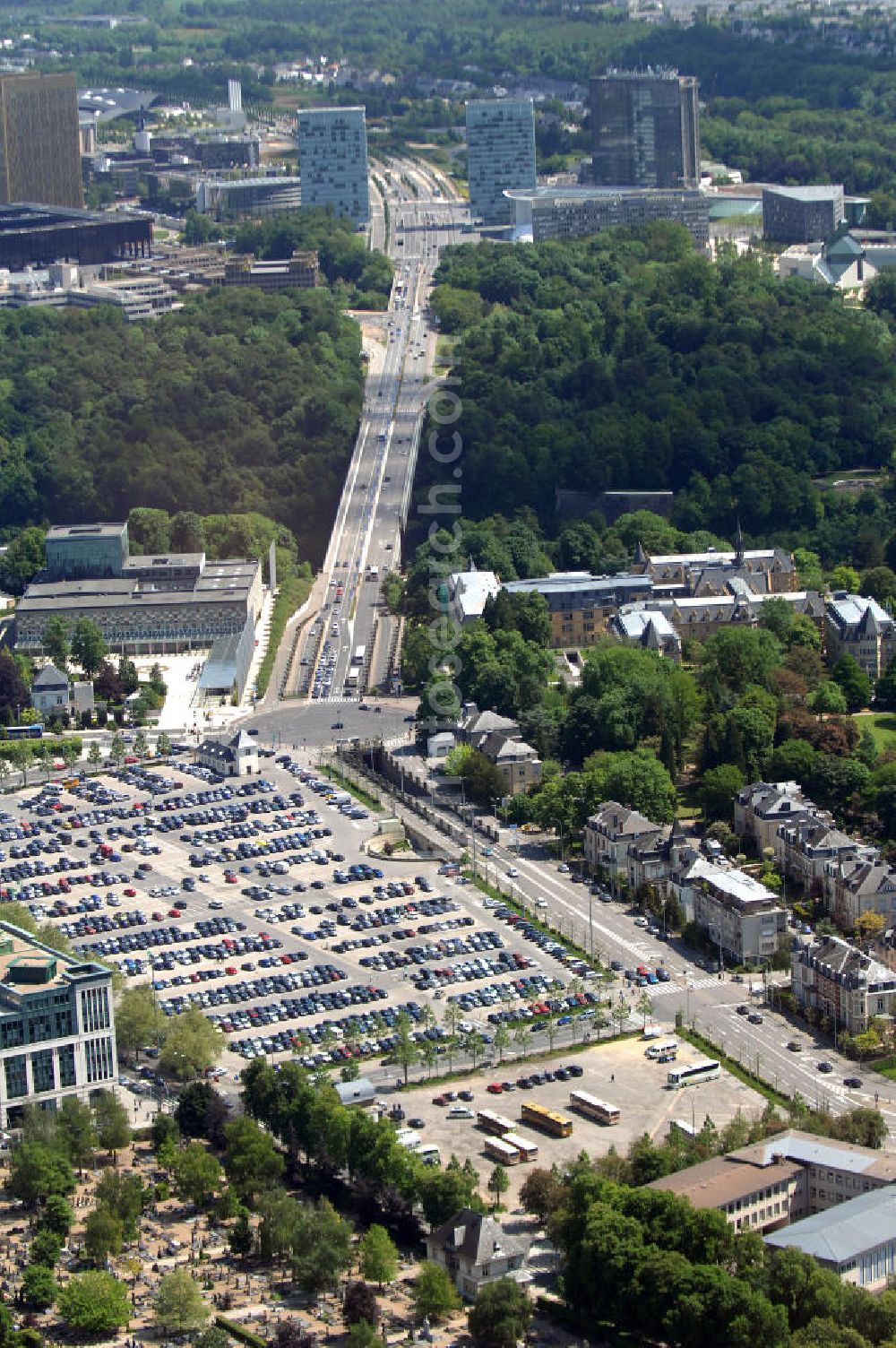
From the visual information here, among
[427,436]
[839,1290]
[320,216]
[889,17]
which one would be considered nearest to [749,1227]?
[839,1290]

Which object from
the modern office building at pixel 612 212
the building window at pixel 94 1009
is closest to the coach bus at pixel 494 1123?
the building window at pixel 94 1009

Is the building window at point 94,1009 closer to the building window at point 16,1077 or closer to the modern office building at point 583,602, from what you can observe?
the building window at point 16,1077

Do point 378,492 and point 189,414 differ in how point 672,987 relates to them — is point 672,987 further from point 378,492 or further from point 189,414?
point 189,414

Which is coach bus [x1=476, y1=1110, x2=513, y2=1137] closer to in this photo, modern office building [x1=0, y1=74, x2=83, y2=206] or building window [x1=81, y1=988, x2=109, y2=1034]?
building window [x1=81, y1=988, x2=109, y2=1034]

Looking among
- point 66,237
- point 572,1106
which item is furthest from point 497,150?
point 572,1106

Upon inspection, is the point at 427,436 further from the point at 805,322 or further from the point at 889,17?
the point at 889,17

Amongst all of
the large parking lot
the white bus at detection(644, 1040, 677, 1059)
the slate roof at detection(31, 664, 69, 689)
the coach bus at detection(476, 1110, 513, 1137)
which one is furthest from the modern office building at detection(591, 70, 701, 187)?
the coach bus at detection(476, 1110, 513, 1137)
